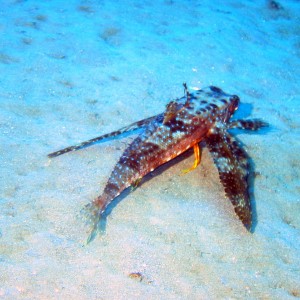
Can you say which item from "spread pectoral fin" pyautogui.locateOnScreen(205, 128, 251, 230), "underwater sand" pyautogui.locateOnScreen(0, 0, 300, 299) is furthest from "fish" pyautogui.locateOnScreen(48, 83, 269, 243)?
"underwater sand" pyautogui.locateOnScreen(0, 0, 300, 299)

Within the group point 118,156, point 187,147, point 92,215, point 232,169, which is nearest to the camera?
point 92,215

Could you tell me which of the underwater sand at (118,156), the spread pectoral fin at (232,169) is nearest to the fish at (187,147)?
the spread pectoral fin at (232,169)

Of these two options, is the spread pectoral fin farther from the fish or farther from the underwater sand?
the underwater sand

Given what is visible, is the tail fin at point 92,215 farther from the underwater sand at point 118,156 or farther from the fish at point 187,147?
the underwater sand at point 118,156

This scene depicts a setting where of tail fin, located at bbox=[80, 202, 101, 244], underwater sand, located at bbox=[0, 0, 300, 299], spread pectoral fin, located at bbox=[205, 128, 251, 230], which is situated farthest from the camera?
spread pectoral fin, located at bbox=[205, 128, 251, 230]

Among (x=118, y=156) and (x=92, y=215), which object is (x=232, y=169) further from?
(x=92, y=215)

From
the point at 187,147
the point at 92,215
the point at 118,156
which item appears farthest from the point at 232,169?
the point at 92,215

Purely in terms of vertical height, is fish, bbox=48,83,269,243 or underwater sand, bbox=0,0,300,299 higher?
fish, bbox=48,83,269,243

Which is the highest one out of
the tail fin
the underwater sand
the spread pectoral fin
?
the spread pectoral fin
